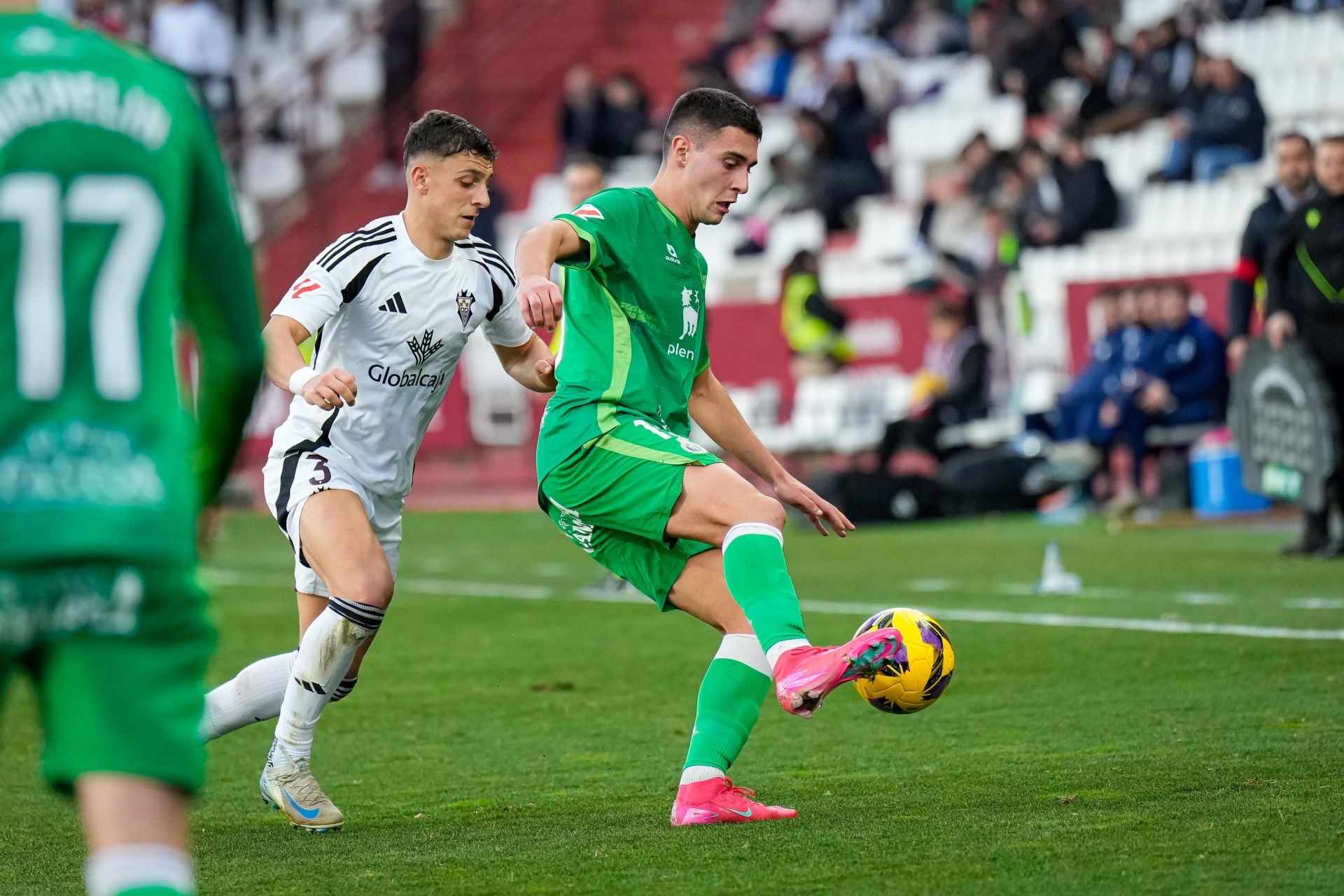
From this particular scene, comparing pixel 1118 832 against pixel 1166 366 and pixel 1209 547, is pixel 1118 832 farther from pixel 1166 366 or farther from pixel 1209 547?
pixel 1166 366

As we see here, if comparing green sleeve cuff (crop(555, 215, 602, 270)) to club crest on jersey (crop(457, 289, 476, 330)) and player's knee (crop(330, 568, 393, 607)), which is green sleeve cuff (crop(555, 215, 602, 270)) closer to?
club crest on jersey (crop(457, 289, 476, 330))

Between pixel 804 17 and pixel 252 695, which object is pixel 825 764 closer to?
pixel 252 695

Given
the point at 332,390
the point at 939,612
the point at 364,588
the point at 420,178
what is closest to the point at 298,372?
the point at 332,390

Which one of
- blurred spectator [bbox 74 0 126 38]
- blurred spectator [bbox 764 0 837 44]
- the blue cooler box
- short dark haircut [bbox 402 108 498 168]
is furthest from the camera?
blurred spectator [bbox 764 0 837 44]

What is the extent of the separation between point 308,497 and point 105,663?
314 centimetres

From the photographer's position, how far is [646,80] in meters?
28.1

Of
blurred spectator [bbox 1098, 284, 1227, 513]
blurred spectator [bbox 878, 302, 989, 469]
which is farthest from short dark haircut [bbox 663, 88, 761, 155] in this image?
blurred spectator [bbox 878, 302, 989, 469]

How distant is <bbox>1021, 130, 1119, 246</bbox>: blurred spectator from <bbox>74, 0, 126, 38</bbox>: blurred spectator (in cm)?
861

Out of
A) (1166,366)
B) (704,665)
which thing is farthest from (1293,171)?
(704,665)

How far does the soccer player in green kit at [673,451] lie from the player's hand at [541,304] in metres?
0.24

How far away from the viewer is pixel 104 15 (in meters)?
24.4

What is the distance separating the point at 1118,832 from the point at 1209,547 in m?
8.77

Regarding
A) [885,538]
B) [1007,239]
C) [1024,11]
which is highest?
[1024,11]

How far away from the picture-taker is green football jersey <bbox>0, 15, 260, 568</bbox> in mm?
2594
